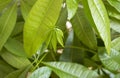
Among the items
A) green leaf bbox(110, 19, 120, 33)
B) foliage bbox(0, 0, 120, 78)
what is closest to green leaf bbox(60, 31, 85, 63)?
foliage bbox(0, 0, 120, 78)

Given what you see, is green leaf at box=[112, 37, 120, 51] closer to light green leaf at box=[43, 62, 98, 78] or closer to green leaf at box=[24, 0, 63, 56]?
light green leaf at box=[43, 62, 98, 78]

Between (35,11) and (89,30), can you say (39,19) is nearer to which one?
(35,11)

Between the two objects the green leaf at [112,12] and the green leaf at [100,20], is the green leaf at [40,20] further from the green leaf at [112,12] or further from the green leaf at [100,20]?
the green leaf at [112,12]

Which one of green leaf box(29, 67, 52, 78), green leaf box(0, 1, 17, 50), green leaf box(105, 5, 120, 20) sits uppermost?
green leaf box(0, 1, 17, 50)

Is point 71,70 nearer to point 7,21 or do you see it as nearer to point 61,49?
point 61,49

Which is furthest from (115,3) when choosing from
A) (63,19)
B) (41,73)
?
(41,73)

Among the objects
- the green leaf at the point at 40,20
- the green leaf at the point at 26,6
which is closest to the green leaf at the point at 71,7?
the green leaf at the point at 40,20
